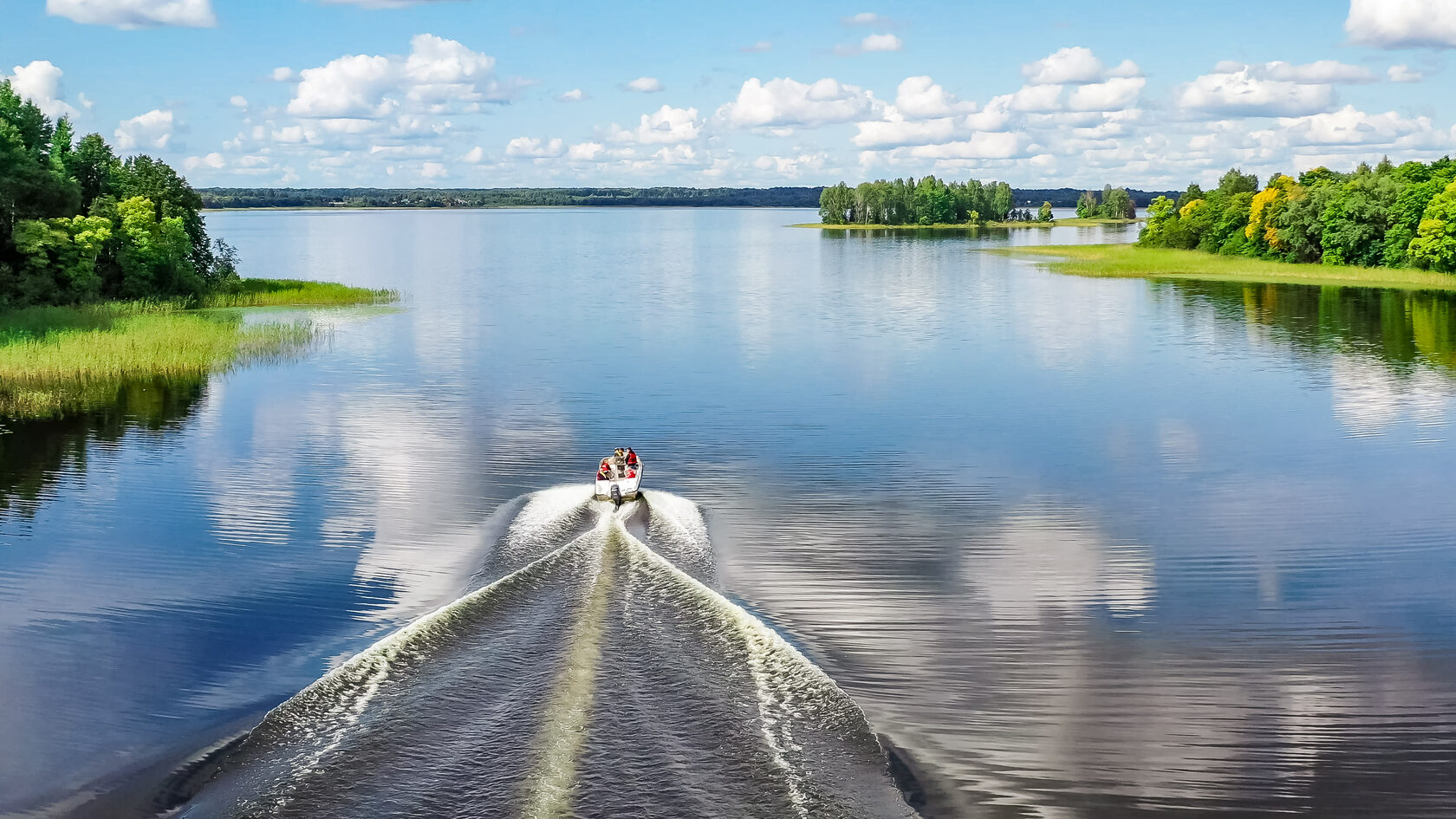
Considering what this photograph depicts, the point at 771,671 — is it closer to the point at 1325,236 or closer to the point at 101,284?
the point at 101,284

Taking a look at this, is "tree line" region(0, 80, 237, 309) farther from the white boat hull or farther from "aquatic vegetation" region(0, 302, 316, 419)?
the white boat hull

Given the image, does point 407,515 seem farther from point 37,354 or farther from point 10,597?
point 37,354

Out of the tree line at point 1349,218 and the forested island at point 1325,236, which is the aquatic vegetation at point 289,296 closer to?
the forested island at point 1325,236

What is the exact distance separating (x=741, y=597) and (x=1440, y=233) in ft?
306

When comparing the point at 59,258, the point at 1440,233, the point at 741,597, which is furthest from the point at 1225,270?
the point at 741,597

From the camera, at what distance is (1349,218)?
354 ft

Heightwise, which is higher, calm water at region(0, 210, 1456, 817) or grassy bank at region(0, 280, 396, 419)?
grassy bank at region(0, 280, 396, 419)

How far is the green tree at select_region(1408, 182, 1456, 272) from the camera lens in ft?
308

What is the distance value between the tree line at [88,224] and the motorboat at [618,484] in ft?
153

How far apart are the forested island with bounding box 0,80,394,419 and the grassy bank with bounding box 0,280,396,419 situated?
3.3 inches

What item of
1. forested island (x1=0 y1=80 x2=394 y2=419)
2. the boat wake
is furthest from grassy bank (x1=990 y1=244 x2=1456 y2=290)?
the boat wake

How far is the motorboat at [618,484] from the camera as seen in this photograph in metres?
29.6

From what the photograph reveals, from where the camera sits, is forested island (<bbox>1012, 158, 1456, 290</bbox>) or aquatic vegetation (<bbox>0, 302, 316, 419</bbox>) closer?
aquatic vegetation (<bbox>0, 302, 316, 419</bbox>)

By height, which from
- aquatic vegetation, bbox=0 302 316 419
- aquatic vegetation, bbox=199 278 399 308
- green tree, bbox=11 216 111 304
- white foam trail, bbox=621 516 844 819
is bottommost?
white foam trail, bbox=621 516 844 819
